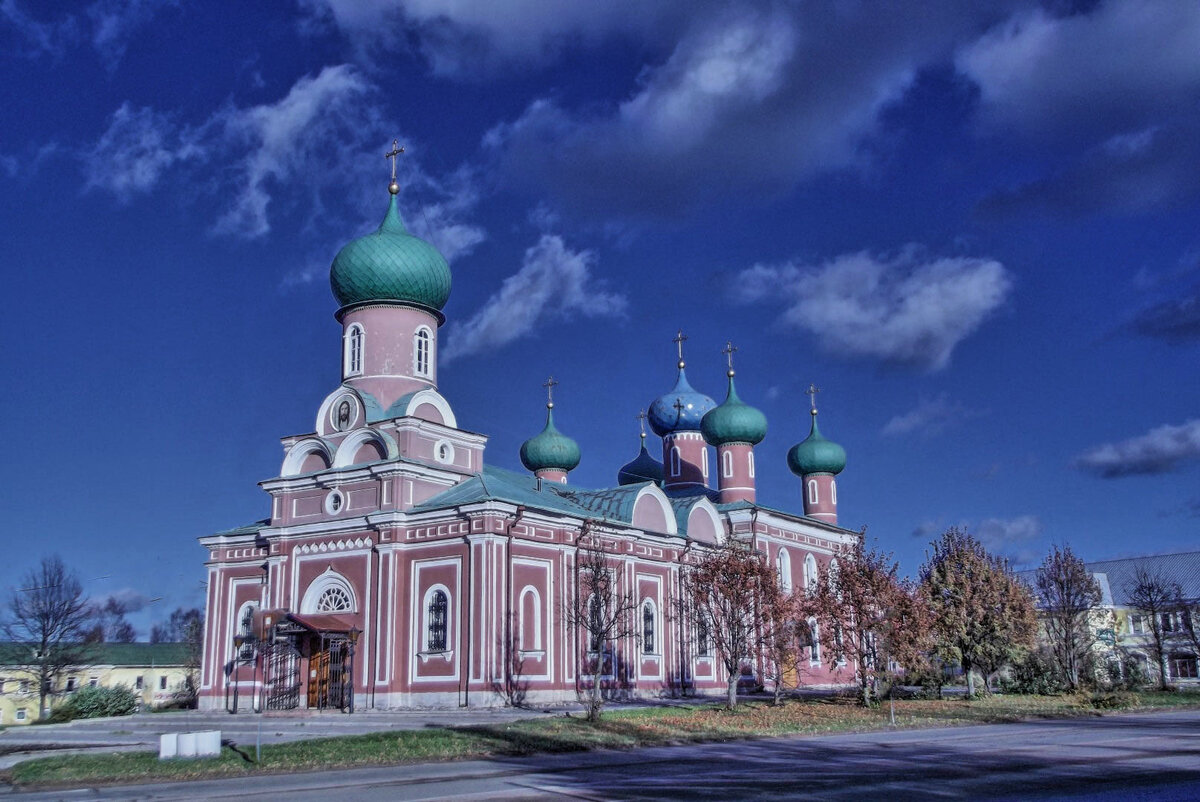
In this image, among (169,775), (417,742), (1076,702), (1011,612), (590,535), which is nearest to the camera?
(169,775)

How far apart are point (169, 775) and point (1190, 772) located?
43.4 ft

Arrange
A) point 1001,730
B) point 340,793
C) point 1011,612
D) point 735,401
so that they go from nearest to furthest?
point 340,793, point 1001,730, point 1011,612, point 735,401

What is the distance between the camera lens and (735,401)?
4456 cm

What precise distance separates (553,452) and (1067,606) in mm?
19879

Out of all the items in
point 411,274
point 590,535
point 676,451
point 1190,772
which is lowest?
point 1190,772

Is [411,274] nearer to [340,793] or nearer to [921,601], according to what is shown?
[921,601]

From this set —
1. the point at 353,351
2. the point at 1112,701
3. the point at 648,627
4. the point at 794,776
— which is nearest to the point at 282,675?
the point at 353,351

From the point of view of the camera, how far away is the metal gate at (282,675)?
30.1 metres

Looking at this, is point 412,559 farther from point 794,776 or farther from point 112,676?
point 112,676

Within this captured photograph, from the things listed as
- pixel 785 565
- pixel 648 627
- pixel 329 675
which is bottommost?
pixel 329 675

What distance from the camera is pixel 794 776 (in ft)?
42.9

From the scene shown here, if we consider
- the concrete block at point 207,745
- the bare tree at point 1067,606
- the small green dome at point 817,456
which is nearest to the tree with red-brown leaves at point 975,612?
the bare tree at point 1067,606

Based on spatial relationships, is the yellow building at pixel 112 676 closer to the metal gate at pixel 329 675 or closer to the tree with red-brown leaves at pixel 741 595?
the metal gate at pixel 329 675

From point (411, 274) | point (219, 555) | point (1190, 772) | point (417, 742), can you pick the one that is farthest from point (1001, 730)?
point (219, 555)
